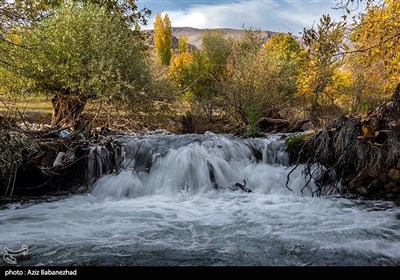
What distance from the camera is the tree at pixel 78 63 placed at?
1058 centimetres

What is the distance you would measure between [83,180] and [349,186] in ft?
18.0

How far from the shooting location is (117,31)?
1277 cm

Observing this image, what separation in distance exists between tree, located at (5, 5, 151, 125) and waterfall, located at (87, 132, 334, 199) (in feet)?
9.64

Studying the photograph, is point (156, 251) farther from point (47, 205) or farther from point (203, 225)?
point (47, 205)

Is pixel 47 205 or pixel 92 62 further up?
pixel 92 62

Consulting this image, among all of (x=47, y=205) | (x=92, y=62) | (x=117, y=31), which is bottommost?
(x=47, y=205)

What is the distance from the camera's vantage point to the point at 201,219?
18.5 feet

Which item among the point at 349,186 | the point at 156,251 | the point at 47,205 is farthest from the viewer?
the point at 349,186

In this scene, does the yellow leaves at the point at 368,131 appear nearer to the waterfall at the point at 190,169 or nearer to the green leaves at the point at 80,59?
the waterfall at the point at 190,169

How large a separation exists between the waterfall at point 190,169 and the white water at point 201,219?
2 centimetres

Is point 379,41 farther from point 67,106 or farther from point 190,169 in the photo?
point 67,106

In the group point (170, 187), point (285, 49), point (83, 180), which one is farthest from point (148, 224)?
point (285, 49)

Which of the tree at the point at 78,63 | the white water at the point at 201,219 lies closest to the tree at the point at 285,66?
the white water at the point at 201,219

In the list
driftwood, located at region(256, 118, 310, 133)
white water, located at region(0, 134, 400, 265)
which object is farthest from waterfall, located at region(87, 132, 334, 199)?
driftwood, located at region(256, 118, 310, 133)
